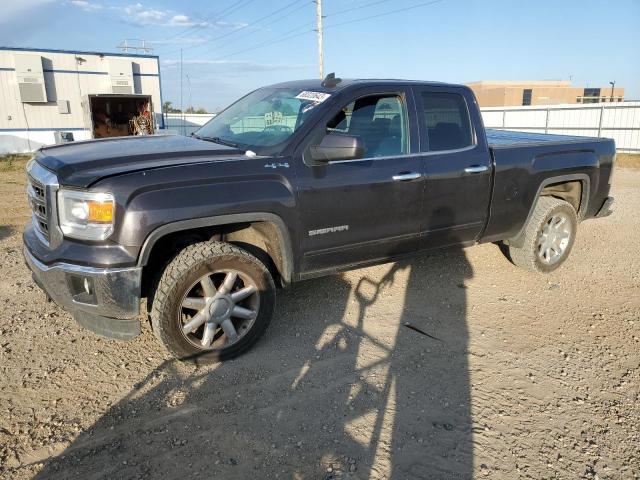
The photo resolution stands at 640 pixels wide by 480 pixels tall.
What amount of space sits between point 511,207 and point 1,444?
4459 mm

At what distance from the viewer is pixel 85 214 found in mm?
2947

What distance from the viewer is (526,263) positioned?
5.40m

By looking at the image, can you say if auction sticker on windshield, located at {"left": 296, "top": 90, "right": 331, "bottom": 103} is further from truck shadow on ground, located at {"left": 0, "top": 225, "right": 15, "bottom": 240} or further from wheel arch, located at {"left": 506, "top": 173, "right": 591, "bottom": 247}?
truck shadow on ground, located at {"left": 0, "top": 225, "right": 15, "bottom": 240}

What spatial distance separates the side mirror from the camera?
3.50 meters

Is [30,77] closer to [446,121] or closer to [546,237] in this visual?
[446,121]

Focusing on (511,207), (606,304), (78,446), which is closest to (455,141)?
(511,207)

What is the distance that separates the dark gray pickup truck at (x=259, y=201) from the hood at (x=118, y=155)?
0.02 metres

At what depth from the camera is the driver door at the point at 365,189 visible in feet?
11.9

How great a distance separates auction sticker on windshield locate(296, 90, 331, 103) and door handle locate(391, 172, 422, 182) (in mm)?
842

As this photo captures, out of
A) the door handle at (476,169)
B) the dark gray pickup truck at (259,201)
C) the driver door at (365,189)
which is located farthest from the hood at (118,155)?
the door handle at (476,169)

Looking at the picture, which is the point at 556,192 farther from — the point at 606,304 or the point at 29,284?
the point at 29,284

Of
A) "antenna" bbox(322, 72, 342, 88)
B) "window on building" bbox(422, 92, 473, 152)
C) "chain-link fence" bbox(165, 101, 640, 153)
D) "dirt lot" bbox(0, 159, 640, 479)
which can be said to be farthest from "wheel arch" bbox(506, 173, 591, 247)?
"chain-link fence" bbox(165, 101, 640, 153)

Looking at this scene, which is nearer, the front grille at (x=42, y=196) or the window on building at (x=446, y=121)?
the front grille at (x=42, y=196)

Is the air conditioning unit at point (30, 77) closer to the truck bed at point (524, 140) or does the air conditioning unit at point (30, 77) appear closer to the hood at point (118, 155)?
the hood at point (118, 155)
